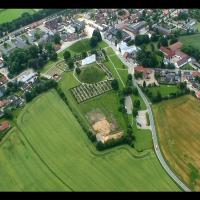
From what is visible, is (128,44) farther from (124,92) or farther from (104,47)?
(124,92)

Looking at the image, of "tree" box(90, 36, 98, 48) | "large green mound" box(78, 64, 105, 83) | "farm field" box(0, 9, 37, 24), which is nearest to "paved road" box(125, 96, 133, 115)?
"large green mound" box(78, 64, 105, 83)

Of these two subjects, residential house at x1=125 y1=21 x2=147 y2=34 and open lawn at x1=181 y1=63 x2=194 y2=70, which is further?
residential house at x1=125 y1=21 x2=147 y2=34

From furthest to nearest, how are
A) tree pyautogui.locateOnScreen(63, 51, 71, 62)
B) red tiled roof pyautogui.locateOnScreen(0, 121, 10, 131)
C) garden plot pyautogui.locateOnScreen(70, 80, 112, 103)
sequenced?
1. tree pyautogui.locateOnScreen(63, 51, 71, 62)
2. garden plot pyautogui.locateOnScreen(70, 80, 112, 103)
3. red tiled roof pyautogui.locateOnScreen(0, 121, 10, 131)

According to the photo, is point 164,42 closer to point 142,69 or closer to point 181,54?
point 181,54

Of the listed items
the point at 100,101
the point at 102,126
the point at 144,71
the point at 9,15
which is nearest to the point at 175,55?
the point at 144,71

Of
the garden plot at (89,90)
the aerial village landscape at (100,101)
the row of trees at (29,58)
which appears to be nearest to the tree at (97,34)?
the aerial village landscape at (100,101)

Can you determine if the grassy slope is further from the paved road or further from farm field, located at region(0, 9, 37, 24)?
farm field, located at region(0, 9, 37, 24)
